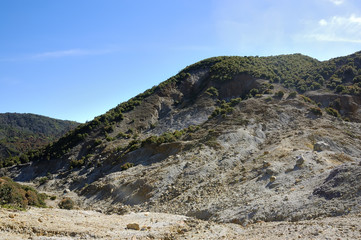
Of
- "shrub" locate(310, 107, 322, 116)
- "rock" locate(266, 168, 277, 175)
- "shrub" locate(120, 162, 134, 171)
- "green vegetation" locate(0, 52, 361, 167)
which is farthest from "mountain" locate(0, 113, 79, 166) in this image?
"rock" locate(266, 168, 277, 175)

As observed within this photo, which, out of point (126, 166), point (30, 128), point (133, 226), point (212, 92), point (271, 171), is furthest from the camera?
point (30, 128)

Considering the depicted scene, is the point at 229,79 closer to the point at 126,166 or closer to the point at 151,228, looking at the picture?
the point at 126,166

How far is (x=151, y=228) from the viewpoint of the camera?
12461 mm

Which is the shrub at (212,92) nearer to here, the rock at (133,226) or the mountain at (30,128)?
the rock at (133,226)

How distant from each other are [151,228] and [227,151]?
12666 mm

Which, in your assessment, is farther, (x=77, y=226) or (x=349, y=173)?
(x=349, y=173)

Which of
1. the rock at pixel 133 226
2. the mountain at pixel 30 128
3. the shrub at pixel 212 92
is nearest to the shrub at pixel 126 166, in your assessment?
the rock at pixel 133 226

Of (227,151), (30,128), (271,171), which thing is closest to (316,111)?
(227,151)

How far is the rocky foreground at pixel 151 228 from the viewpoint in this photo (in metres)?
9.64

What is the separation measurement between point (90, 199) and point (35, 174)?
18.9 m

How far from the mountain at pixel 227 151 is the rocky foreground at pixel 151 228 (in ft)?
3.65

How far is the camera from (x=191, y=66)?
60250 millimetres

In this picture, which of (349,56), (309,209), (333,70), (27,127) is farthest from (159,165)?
(27,127)

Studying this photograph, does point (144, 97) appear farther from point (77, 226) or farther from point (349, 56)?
point (77, 226)
